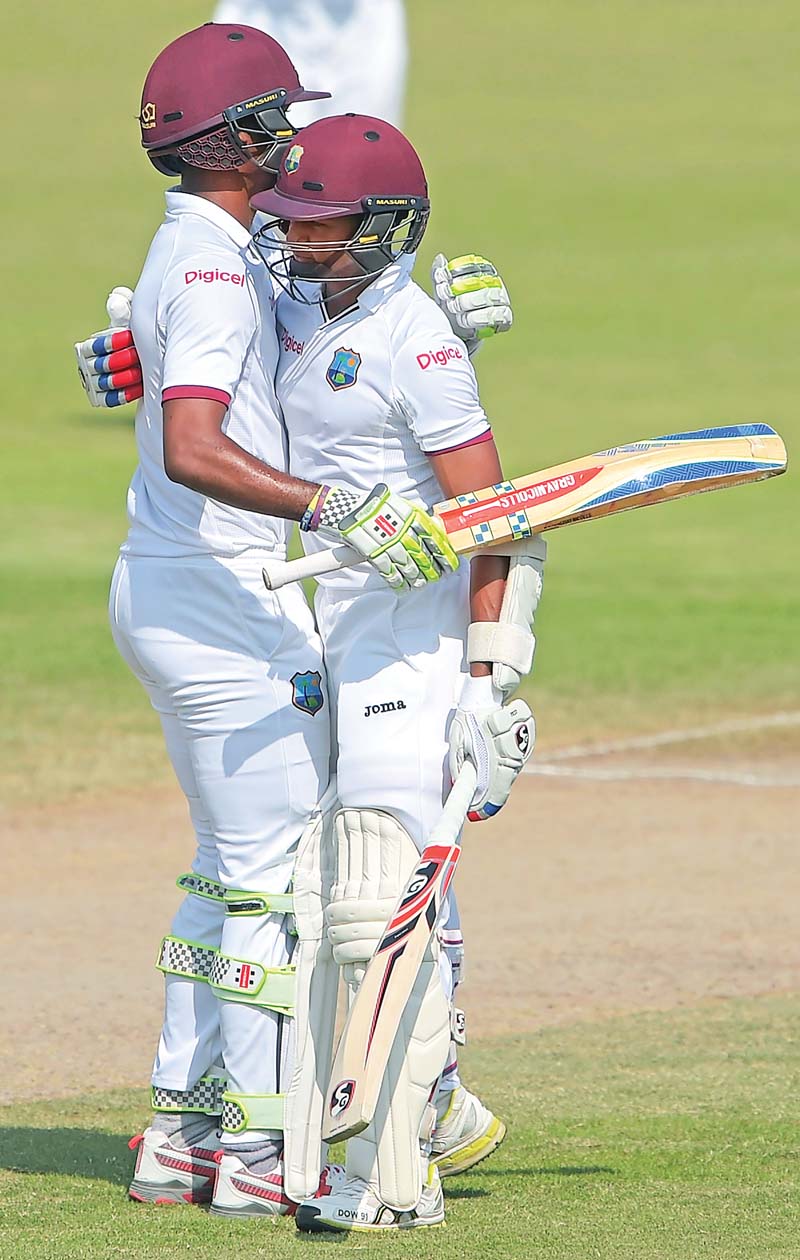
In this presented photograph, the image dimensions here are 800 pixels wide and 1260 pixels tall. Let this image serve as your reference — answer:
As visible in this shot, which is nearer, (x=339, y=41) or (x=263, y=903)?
(x=263, y=903)

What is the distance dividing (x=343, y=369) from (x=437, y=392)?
8.5 inches

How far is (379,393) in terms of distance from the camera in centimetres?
425

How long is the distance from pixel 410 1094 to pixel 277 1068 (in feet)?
1.26

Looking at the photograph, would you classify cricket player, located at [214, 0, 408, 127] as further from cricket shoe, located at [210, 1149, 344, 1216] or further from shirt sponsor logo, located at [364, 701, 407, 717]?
cricket shoe, located at [210, 1149, 344, 1216]

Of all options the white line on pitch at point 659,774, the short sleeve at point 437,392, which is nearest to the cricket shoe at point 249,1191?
the short sleeve at point 437,392

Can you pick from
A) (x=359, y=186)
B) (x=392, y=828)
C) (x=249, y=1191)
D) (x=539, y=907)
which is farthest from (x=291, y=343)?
(x=539, y=907)

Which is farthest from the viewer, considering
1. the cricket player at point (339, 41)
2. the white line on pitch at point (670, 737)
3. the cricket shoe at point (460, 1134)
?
the cricket player at point (339, 41)

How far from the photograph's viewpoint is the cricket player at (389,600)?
4180 mm

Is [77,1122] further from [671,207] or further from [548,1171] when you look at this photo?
[671,207]

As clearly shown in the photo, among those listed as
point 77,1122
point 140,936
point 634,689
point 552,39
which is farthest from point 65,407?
point 552,39

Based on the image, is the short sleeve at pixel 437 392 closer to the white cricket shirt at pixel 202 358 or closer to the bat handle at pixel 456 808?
the white cricket shirt at pixel 202 358

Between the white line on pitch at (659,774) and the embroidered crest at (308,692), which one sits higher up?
the embroidered crest at (308,692)

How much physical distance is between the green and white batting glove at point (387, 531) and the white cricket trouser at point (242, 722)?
0.36 metres

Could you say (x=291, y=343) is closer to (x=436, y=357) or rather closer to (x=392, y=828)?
(x=436, y=357)
